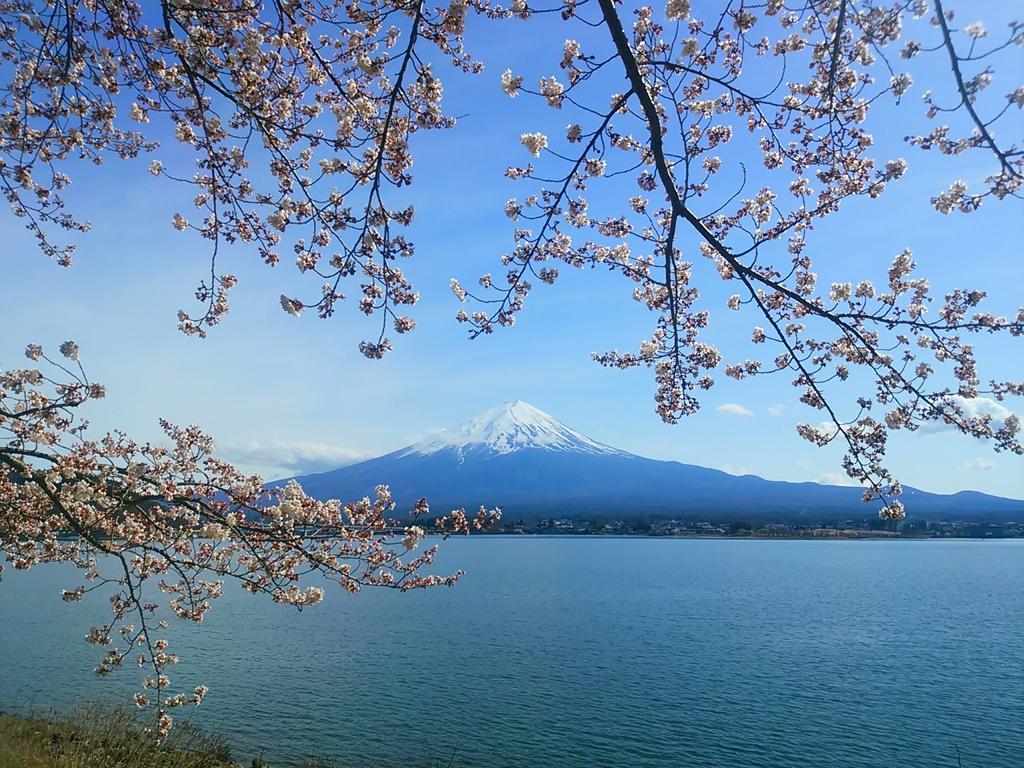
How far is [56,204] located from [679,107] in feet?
11.5

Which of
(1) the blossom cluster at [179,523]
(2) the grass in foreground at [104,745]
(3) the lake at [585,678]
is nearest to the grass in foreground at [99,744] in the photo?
(2) the grass in foreground at [104,745]

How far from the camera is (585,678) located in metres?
15.3

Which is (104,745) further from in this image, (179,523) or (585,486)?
(585,486)

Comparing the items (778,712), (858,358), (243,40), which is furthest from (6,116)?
(778,712)

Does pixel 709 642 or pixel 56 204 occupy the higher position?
pixel 56 204

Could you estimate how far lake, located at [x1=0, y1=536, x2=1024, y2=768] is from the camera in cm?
1101

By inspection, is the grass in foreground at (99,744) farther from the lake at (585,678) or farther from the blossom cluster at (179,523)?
the blossom cluster at (179,523)

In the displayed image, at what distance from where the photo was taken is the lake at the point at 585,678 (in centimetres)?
1101

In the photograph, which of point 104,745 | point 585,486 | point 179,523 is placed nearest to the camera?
point 179,523

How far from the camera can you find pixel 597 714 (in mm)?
12617

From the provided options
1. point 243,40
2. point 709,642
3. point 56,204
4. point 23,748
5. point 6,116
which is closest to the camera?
point 243,40

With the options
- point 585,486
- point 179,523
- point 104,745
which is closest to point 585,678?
point 104,745

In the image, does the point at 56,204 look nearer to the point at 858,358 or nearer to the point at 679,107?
the point at 679,107

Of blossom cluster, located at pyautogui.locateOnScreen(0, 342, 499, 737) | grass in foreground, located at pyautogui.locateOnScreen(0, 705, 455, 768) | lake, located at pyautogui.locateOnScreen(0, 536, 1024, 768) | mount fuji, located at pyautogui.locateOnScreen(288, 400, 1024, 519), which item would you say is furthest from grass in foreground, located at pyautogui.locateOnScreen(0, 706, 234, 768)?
mount fuji, located at pyautogui.locateOnScreen(288, 400, 1024, 519)
